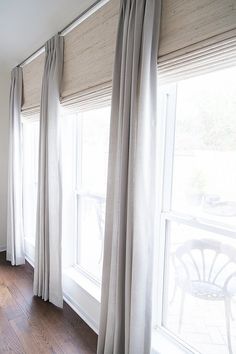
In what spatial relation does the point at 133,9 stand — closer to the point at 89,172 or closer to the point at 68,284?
the point at 89,172

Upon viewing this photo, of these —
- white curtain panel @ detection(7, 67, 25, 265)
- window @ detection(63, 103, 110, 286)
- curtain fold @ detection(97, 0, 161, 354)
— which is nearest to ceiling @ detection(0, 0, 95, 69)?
white curtain panel @ detection(7, 67, 25, 265)

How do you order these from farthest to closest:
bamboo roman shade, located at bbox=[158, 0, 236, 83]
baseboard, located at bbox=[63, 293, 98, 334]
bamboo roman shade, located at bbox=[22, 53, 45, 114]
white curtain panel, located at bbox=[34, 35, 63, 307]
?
bamboo roman shade, located at bbox=[22, 53, 45, 114]
white curtain panel, located at bbox=[34, 35, 63, 307]
baseboard, located at bbox=[63, 293, 98, 334]
bamboo roman shade, located at bbox=[158, 0, 236, 83]

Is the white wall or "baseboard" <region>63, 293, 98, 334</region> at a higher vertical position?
the white wall

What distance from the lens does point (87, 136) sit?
87.7 inches

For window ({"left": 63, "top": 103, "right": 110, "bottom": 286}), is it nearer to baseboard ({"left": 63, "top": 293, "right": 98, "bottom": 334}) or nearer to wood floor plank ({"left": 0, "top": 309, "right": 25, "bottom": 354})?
baseboard ({"left": 63, "top": 293, "right": 98, "bottom": 334})

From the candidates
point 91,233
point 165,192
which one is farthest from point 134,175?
point 91,233

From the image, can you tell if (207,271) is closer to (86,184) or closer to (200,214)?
(200,214)

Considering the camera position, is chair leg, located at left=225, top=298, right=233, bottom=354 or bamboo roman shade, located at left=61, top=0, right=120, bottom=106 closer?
chair leg, located at left=225, top=298, right=233, bottom=354

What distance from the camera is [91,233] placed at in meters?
2.31

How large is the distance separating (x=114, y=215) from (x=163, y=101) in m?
0.82

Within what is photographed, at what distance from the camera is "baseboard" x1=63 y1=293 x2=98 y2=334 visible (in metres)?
1.89

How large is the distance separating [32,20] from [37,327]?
2668mm

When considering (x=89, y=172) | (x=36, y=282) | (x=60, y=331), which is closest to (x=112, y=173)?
(x=89, y=172)

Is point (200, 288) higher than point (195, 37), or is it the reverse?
point (195, 37)
